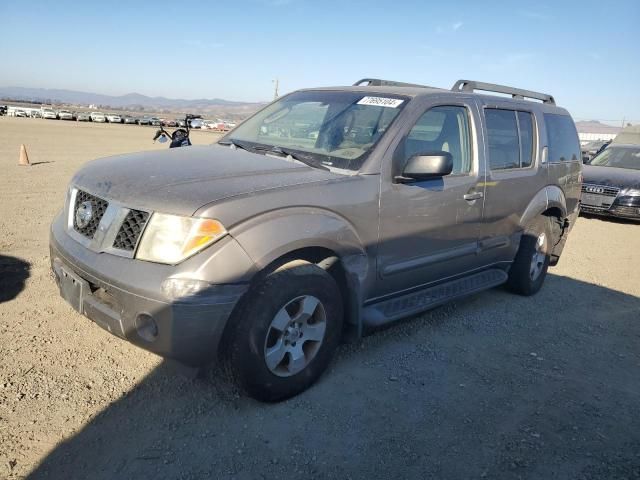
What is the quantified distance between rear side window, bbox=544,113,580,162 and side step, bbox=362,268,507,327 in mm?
1567

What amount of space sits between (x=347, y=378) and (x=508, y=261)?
7.90 ft

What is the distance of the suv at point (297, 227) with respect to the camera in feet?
8.35

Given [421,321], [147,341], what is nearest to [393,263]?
[421,321]

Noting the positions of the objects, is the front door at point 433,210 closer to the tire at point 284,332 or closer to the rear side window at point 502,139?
the rear side window at point 502,139

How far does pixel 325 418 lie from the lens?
290 centimetres

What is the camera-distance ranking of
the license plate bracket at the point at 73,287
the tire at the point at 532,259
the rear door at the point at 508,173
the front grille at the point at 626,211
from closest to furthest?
the license plate bracket at the point at 73,287 < the rear door at the point at 508,173 < the tire at the point at 532,259 < the front grille at the point at 626,211

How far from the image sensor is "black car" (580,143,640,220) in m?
10.2

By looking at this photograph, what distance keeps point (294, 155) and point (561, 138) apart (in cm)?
351

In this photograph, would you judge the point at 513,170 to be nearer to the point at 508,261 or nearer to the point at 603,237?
the point at 508,261

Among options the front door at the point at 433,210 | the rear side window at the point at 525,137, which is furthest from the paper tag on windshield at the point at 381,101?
the rear side window at the point at 525,137

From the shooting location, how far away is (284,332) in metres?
2.92

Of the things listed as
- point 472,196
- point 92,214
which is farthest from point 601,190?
point 92,214

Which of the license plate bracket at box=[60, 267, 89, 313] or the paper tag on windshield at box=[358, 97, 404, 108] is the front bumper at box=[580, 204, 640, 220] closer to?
the paper tag on windshield at box=[358, 97, 404, 108]

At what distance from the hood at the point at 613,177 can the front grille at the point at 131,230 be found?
10.5 m
